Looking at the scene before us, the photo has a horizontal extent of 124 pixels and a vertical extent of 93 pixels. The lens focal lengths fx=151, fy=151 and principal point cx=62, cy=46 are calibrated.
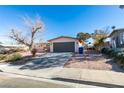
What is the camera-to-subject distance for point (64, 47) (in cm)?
2536

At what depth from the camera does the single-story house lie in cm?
2498

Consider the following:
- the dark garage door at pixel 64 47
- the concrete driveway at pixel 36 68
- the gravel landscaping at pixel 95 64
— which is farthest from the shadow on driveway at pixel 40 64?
the dark garage door at pixel 64 47

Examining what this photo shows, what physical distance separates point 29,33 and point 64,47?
6.79m

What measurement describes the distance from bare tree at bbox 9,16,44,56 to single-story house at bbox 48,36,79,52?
→ 16.6 feet

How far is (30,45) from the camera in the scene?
2086 centimetres

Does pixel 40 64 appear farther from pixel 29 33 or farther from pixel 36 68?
pixel 29 33

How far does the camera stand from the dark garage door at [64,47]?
82.1ft

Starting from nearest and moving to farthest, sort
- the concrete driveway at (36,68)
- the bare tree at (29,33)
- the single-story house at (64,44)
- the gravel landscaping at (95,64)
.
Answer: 1. the concrete driveway at (36,68)
2. the gravel landscaping at (95,64)
3. the bare tree at (29,33)
4. the single-story house at (64,44)

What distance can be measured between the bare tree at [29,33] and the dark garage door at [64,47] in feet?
17.7

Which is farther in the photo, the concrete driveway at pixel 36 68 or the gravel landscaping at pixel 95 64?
the gravel landscaping at pixel 95 64

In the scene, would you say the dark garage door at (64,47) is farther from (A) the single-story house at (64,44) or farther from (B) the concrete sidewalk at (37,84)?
(B) the concrete sidewalk at (37,84)

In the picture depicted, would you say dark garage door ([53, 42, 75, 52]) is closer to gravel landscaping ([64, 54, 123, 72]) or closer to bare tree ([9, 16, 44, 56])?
bare tree ([9, 16, 44, 56])

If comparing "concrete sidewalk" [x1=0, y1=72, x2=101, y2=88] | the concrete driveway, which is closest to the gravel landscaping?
the concrete driveway

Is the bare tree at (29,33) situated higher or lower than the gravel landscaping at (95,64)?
higher
